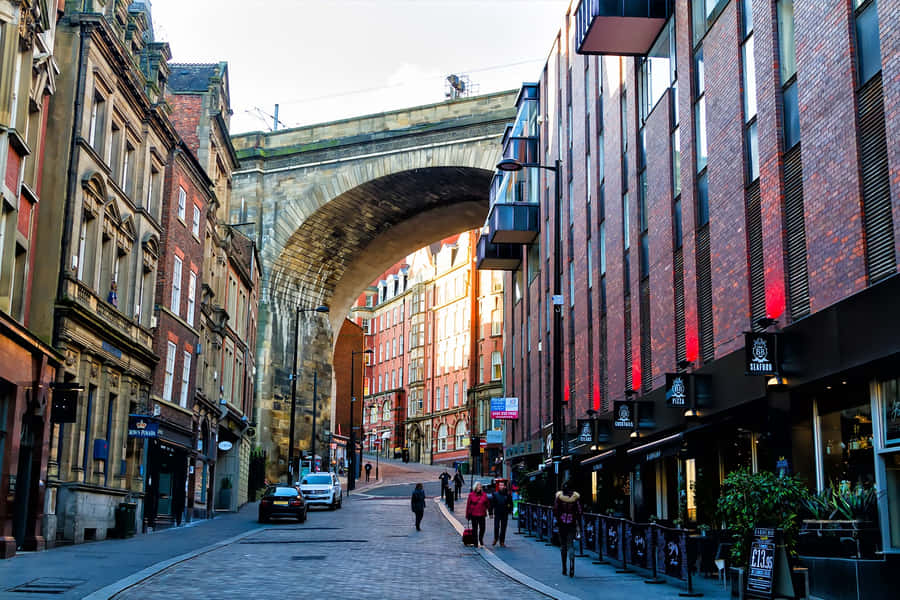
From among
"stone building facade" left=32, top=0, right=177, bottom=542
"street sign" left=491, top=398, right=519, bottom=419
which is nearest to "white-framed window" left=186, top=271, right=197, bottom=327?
"stone building facade" left=32, top=0, right=177, bottom=542

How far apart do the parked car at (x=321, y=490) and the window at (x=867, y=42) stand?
114 ft

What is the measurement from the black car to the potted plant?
24476 millimetres

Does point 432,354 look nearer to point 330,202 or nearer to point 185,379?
point 330,202

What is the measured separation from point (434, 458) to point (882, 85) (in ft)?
300

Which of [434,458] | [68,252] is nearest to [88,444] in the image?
[68,252]

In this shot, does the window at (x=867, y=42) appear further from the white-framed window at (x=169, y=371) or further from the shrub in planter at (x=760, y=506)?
the white-framed window at (x=169, y=371)

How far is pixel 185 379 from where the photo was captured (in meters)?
36.2

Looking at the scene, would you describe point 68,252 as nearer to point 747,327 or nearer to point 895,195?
point 747,327

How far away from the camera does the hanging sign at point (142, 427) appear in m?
28.8

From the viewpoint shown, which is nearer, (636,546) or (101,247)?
(636,546)

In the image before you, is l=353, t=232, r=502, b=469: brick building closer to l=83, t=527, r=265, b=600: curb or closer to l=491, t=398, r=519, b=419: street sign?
l=491, t=398, r=519, b=419: street sign

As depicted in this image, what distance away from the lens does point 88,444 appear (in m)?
26.8

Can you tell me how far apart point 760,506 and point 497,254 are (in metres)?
39.1

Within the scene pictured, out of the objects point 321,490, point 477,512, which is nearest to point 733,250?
point 477,512
